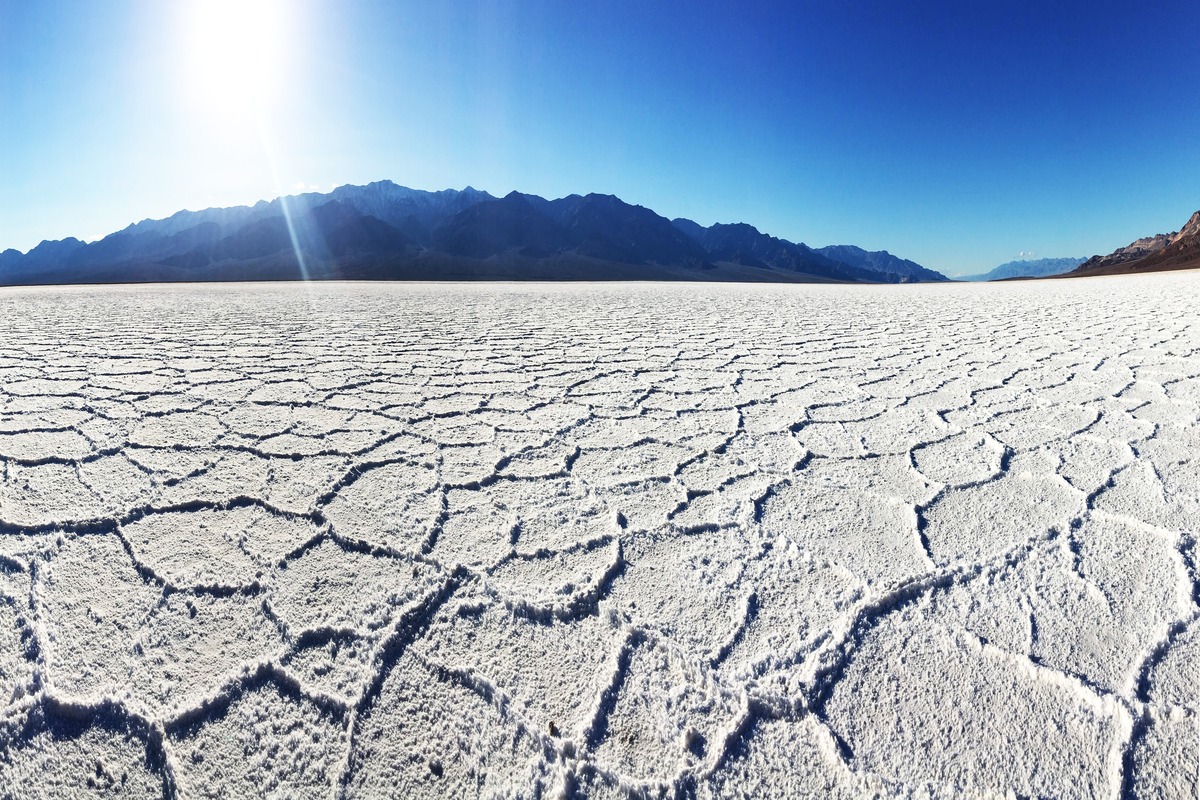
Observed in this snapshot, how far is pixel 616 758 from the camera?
80cm

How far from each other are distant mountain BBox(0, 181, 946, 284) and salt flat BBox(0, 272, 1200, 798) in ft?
128

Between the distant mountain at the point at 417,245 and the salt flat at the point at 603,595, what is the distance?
39.0m

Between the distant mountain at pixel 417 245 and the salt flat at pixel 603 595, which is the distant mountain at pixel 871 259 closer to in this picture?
the distant mountain at pixel 417 245

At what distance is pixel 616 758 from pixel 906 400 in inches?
86.5

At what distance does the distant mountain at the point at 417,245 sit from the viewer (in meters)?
48.2

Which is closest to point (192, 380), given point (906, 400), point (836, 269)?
point (906, 400)

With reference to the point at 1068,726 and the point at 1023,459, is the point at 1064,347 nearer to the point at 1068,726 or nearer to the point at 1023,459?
the point at 1023,459

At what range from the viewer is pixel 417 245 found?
6794cm

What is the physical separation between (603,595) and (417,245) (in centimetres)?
7313

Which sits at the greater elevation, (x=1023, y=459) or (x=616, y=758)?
(x=1023, y=459)

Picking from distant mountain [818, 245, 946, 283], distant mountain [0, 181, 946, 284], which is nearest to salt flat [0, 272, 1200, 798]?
distant mountain [0, 181, 946, 284]

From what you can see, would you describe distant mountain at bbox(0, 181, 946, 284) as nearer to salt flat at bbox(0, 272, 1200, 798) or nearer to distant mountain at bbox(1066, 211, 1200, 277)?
distant mountain at bbox(1066, 211, 1200, 277)

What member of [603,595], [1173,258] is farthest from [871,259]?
[603,595]

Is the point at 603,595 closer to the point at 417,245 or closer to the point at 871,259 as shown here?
→ the point at 417,245
